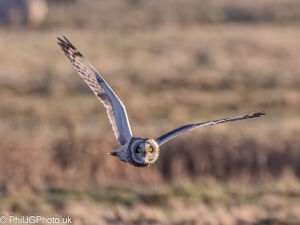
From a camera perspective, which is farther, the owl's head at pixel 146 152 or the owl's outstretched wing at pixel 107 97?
the owl's outstretched wing at pixel 107 97

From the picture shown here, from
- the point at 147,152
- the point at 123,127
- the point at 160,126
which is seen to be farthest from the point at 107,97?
the point at 160,126

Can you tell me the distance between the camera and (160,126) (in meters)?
17.4

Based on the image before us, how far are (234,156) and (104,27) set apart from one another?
2629 cm

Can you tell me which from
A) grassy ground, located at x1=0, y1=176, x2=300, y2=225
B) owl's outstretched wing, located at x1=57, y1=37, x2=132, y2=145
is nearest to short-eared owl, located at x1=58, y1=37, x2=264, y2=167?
owl's outstretched wing, located at x1=57, y1=37, x2=132, y2=145

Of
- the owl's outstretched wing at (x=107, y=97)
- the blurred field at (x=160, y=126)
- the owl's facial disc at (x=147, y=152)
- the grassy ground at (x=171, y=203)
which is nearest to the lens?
the owl's facial disc at (x=147, y=152)

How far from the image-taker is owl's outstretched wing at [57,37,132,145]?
854 centimetres

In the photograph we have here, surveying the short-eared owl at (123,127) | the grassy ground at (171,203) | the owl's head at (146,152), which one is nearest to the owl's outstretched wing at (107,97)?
the short-eared owl at (123,127)

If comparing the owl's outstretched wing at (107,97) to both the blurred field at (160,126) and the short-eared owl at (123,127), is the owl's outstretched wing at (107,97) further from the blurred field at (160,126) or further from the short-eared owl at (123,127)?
the blurred field at (160,126)

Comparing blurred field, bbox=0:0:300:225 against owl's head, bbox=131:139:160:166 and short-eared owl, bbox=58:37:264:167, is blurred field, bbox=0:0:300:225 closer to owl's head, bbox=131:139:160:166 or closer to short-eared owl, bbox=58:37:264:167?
short-eared owl, bbox=58:37:264:167

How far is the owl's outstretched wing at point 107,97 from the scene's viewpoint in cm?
854

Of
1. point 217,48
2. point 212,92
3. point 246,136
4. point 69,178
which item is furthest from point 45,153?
point 217,48

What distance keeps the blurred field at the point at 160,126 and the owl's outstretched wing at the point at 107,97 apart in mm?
3400

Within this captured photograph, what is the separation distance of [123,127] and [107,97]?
1.43 feet

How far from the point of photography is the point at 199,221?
39.9 ft
